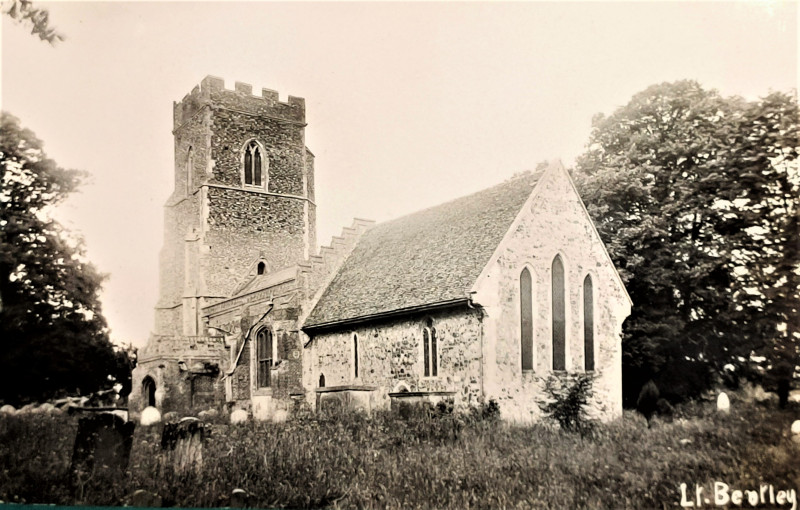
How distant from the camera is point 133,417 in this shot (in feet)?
38.4

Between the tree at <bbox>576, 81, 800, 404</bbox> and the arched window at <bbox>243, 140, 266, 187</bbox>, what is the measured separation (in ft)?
21.6

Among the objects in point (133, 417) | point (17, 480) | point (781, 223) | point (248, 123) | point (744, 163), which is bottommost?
point (17, 480)

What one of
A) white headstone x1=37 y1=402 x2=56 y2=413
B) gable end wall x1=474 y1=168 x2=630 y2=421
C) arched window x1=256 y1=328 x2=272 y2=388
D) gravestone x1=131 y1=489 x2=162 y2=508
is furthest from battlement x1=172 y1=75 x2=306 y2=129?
gravestone x1=131 y1=489 x2=162 y2=508

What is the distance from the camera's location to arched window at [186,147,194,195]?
605 inches

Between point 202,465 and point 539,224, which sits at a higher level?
point 539,224

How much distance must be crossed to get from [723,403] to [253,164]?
10.3m

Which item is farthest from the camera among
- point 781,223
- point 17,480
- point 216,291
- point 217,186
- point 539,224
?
point 216,291

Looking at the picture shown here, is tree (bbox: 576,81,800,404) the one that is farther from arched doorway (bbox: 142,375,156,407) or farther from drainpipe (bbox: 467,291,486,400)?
arched doorway (bbox: 142,375,156,407)

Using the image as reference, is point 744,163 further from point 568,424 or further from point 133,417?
point 133,417

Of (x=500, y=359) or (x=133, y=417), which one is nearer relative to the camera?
(x=133, y=417)

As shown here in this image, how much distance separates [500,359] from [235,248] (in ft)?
26.5

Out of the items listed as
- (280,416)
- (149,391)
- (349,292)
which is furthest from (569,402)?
(149,391)

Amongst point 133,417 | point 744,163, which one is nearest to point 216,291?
point 133,417

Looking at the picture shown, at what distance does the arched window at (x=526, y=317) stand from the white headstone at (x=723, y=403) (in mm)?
3252
